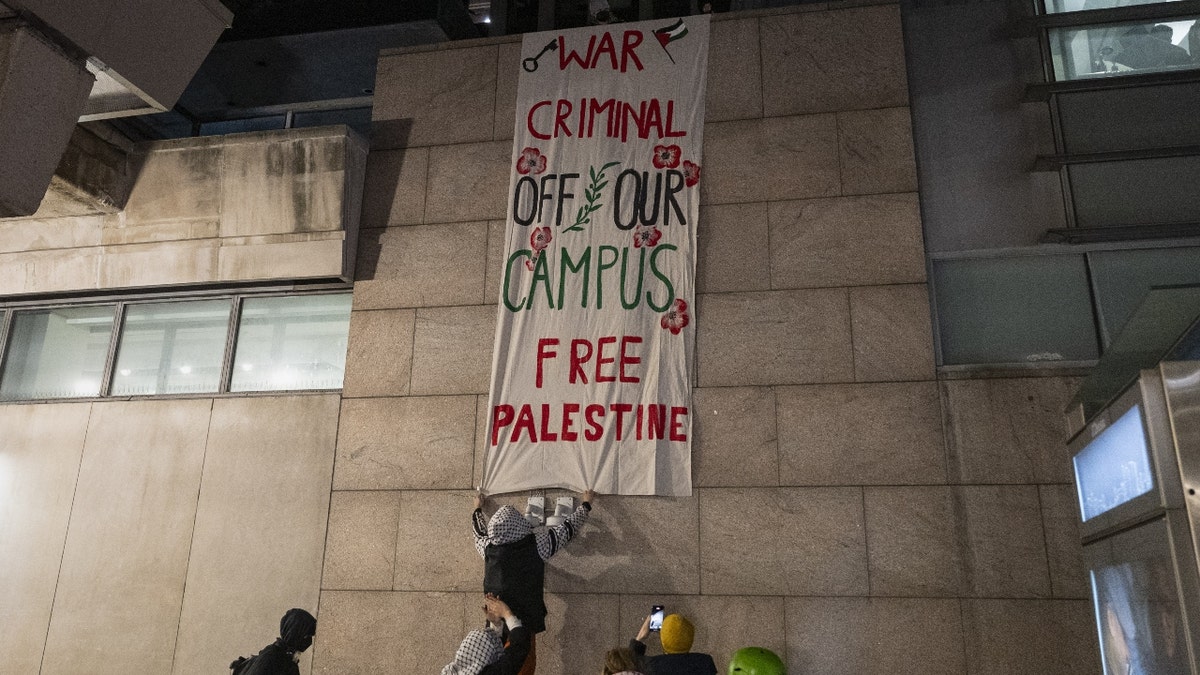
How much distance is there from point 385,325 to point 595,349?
6.79ft

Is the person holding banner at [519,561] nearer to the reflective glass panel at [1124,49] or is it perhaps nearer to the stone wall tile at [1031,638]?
the stone wall tile at [1031,638]

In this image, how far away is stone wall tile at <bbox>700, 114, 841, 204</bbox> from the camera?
25.8 feet

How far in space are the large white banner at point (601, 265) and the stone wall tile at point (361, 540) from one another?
94 centimetres

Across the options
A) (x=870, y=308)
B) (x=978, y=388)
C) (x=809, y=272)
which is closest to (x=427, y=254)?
(x=809, y=272)

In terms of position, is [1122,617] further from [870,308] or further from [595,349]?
[595,349]

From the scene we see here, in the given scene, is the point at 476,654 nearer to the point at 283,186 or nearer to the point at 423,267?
the point at 423,267

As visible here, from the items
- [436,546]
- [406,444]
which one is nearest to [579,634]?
[436,546]

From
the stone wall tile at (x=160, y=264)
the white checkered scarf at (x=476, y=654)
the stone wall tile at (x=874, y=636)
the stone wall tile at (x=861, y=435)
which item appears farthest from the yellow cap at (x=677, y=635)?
the stone wall tile at (x=160, y=264)

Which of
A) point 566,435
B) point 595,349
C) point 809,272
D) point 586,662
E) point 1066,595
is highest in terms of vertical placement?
point 809,272

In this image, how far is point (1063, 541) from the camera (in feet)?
21.7

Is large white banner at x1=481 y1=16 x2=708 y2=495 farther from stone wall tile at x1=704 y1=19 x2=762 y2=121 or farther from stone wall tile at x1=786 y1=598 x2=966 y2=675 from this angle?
stone wall tile at x1=786 y1=598 x2=966 y2=675

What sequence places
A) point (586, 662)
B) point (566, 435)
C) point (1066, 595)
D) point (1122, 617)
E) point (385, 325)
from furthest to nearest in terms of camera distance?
point (385, 325) → point (566, 435) → point (586, 662) → point (1066, 595) → point (1122, 617)

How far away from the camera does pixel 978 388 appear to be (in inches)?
279

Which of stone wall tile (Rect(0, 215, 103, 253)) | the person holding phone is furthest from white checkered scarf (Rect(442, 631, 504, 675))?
stone wall tile (Rect(0, 215, 103, 253))
